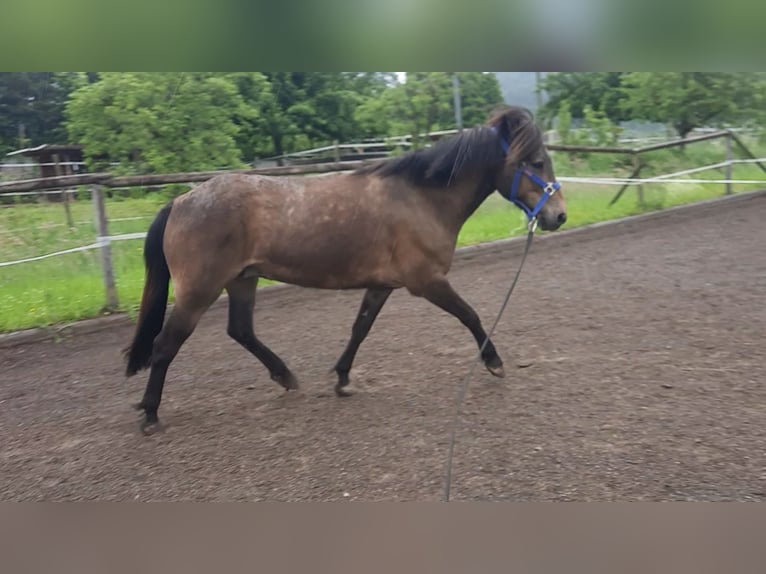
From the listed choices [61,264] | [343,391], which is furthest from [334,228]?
[61,264]

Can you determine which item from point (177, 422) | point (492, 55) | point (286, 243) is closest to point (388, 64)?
point (492, 55)

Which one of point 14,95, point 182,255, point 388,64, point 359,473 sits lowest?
point 359,473

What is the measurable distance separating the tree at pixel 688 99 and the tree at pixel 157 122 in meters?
3.72

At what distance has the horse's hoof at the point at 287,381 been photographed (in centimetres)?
362

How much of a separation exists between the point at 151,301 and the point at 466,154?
201 centimetres

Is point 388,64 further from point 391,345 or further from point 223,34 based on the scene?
point 391,345

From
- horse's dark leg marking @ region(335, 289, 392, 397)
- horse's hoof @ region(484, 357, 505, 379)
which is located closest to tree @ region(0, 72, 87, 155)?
horse's dark leg marking @ region(335, 289, 392, 397)

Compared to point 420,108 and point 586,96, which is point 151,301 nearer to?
point 586,96

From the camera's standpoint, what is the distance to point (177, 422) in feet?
10.9

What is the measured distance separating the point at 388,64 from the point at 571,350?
276cm

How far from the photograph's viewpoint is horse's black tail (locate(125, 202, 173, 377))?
332 cm

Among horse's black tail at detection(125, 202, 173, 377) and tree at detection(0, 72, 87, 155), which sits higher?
tree at detection(0, 72, 87, 155)

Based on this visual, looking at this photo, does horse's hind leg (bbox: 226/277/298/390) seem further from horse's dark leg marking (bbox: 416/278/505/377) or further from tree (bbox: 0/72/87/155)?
tree (bbox: 0/72/87/155)

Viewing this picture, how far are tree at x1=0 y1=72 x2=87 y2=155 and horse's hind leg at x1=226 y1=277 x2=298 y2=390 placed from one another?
2.44 m
